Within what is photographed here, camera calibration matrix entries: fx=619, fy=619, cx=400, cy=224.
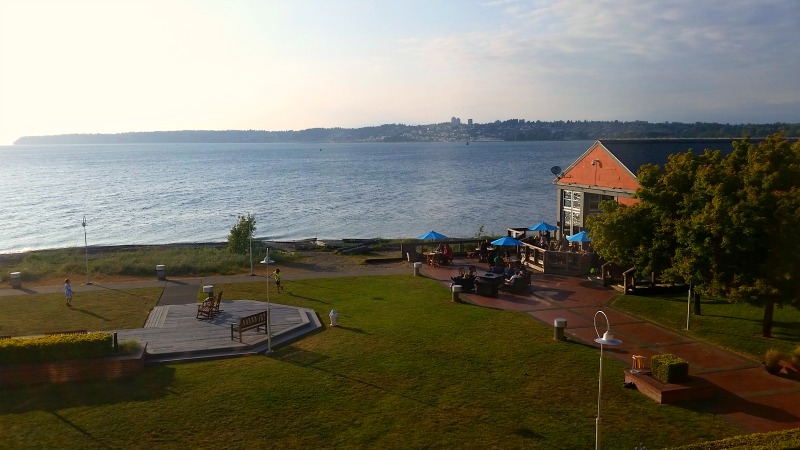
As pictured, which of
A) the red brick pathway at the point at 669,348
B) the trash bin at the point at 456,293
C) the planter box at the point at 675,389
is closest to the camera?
the red brick pathway at the point at 669,348

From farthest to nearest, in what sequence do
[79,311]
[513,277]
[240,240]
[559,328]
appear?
[240,240], [513,277], [79,311], [559,328]

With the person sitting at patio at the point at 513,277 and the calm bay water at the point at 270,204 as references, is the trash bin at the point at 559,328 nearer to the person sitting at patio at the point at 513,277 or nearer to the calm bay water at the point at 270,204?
the person sitting at patio at the point at 513,277

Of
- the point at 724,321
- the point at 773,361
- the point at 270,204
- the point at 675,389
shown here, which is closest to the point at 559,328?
the point at 675,389

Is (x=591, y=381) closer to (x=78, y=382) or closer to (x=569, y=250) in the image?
(x=78, y=382)

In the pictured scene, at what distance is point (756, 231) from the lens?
16.9 m

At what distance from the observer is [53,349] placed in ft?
51.9

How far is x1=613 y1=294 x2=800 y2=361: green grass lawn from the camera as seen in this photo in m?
18.4

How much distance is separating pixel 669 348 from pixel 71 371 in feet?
54.2

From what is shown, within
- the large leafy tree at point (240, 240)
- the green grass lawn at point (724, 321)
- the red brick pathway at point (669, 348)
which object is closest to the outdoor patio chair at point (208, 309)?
the red brick pathway at point (669, 348)

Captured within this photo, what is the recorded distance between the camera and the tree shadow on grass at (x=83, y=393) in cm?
1442

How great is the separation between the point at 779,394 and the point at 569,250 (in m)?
17.3

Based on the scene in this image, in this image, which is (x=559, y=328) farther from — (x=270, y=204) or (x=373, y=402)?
(x=270, y=204)

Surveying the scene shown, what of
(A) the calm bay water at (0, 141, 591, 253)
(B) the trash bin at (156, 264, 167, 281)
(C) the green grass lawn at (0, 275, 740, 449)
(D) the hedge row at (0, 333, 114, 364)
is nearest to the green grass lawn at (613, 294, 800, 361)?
(C) the green grass lawn at (0, 275, 740, 449)

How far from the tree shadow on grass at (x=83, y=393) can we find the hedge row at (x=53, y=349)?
2.21ft
